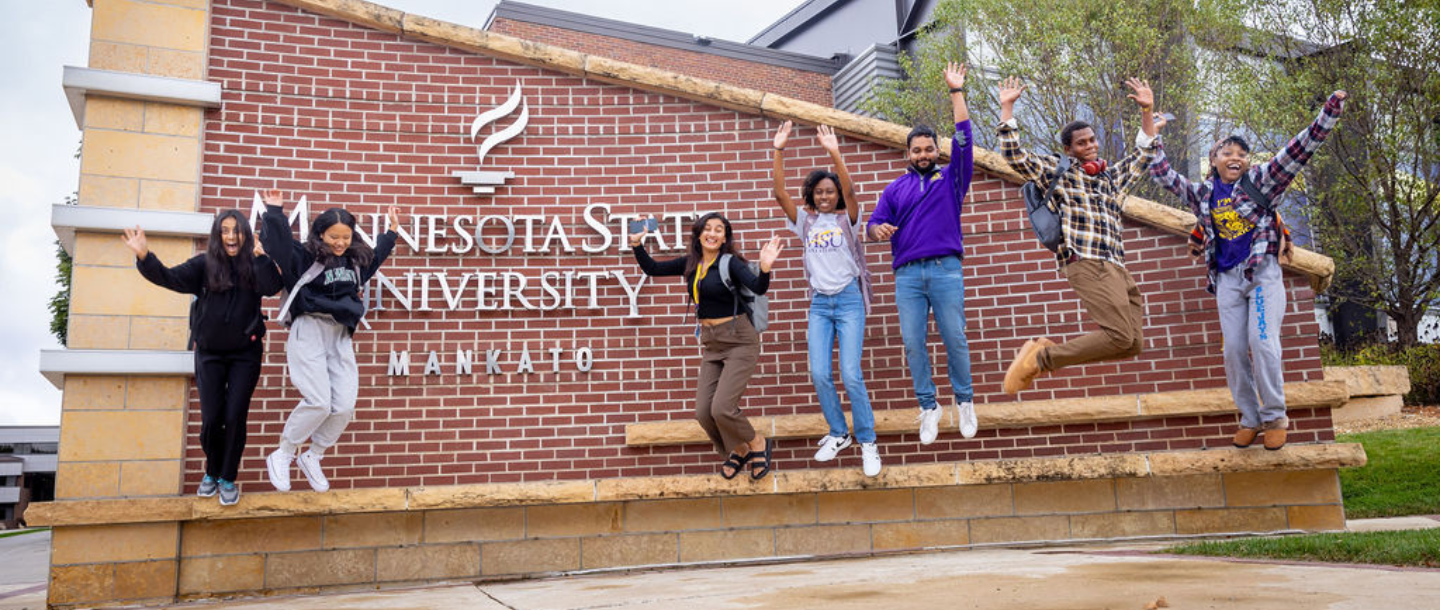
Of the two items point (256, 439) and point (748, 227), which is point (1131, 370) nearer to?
point (748, 227)

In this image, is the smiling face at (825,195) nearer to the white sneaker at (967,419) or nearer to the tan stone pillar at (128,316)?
the white sneaker at (967,419)

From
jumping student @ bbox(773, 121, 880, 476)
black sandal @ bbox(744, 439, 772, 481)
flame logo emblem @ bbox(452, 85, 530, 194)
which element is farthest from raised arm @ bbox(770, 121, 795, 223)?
flame logo emblem @ bbox(452, 85, 530, 194)

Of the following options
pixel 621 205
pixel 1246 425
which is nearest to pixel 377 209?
pixel 621 205

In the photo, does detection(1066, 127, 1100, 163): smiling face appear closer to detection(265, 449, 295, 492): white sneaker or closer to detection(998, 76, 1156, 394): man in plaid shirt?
detection(998, 76, 1156, 394): man in plaid shirt

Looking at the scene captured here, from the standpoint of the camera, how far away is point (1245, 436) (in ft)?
21.6

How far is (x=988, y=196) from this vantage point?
7371 mm

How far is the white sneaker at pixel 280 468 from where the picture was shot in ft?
20.4

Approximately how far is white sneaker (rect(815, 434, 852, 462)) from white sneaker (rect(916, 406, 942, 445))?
19.9 inches

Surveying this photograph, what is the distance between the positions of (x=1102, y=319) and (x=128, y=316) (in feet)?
20.8

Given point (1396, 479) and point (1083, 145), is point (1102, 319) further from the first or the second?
point (1396, 479)

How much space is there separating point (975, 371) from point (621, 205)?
2875 millimetres

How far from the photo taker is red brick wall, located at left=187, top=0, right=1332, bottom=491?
22.8 ft

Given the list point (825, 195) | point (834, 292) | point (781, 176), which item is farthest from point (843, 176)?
point (834, 292)

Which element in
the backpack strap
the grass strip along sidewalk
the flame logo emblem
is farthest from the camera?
the flame logo emblem
